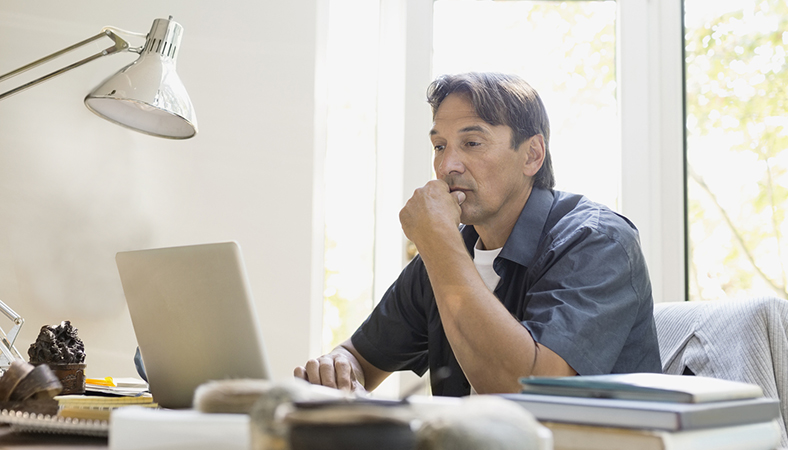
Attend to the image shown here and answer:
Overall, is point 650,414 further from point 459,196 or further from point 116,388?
point 459,196

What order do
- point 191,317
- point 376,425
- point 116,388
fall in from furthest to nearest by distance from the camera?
point 116,388 → point 191,317 → point 376,425

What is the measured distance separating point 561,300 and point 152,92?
842mm

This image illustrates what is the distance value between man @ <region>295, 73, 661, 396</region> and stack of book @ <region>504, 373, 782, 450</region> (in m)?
0.53

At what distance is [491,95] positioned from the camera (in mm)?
1527

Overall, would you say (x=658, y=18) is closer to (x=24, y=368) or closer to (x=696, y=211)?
(x=696, y=211)

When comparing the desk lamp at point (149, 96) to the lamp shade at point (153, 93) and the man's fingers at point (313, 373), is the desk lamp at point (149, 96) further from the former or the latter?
the man's fingers at point (313, 373)

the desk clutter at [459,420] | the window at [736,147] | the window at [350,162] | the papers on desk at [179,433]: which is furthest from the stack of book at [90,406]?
the window at [736,147]

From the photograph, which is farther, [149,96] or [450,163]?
[450,163]

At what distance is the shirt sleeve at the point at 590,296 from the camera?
3.72 feet

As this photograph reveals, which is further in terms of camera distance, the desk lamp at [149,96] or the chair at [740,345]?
the desk lamp at [149,96]

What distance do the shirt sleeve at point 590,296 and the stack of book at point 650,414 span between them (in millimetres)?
523

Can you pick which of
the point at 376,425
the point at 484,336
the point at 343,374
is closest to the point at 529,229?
the point at 484,336

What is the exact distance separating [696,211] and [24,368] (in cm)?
219

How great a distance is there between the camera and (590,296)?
3.88 ft
